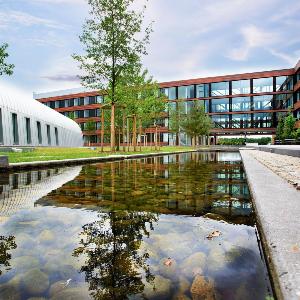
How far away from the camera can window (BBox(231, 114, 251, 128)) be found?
7062cm

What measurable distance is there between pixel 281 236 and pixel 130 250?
3.88 feet

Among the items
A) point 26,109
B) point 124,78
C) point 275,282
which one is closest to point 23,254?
point 275,282

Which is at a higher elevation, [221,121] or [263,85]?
[263,85]

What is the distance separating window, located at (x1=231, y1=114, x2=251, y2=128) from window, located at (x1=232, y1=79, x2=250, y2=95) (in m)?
5.27

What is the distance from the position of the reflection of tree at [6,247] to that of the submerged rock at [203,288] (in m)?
1.32

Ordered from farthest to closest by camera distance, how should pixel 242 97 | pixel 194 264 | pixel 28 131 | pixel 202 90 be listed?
pixel 202 90 < pixel 242 97 < pixel 28 131 < pixel 194 264

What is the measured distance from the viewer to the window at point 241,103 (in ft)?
231

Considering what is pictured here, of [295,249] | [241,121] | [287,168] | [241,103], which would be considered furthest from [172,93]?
[295,249]

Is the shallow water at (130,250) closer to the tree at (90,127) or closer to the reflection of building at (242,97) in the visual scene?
the reflection of building at (242,97)

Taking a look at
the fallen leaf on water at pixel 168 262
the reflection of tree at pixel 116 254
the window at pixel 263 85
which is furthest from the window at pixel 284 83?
the fallen leaf on water at pixel 168 262

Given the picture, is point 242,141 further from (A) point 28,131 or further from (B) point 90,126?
(A) point 28,131

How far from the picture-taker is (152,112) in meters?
35.4

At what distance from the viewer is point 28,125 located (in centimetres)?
3872

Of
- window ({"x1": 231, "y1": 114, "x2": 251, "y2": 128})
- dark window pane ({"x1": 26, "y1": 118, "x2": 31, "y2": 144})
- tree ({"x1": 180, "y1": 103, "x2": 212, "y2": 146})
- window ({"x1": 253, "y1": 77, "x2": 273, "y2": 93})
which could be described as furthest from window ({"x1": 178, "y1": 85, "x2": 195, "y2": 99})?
dark window pane ({"x1": 26, "y1": 118, "x2": 31, "y2": 144})
